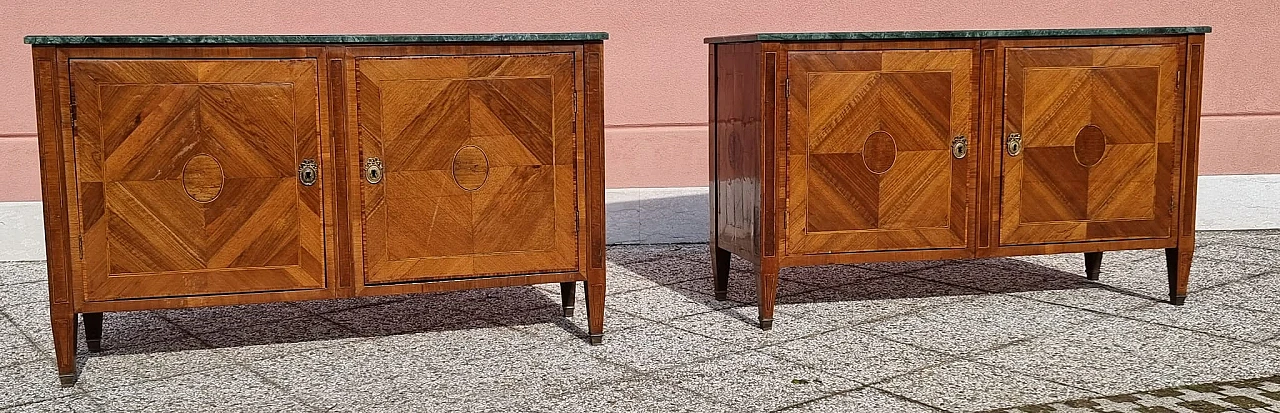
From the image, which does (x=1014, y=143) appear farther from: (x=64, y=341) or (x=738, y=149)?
(x=64, y=341)

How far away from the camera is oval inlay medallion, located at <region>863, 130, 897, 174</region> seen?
347 cm

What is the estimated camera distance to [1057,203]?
3.64 m

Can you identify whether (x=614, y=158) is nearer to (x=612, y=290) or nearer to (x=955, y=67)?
(x=612, y=290)

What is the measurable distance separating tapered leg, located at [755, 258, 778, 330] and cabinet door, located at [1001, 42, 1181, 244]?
0.72m

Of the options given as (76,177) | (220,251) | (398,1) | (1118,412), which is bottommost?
(1118,412)

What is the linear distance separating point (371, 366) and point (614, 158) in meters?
2.23

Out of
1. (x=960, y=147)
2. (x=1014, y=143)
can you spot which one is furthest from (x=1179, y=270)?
(x=960, y=147)

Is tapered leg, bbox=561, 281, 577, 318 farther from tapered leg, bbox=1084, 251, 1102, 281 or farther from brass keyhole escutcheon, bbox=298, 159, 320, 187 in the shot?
tapered leg, bbox=1084, 251, 1102, 281

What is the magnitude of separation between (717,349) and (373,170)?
1032mm

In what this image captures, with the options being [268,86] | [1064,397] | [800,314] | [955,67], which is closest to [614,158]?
[800,314]

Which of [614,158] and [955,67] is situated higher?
[955,67]

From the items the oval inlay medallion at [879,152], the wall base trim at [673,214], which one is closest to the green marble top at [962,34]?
the oval inlay medallion at [879,152]

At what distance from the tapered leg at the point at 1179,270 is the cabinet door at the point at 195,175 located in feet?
8.53

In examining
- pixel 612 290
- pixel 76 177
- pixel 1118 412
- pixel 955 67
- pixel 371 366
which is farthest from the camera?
pixel 612 290
